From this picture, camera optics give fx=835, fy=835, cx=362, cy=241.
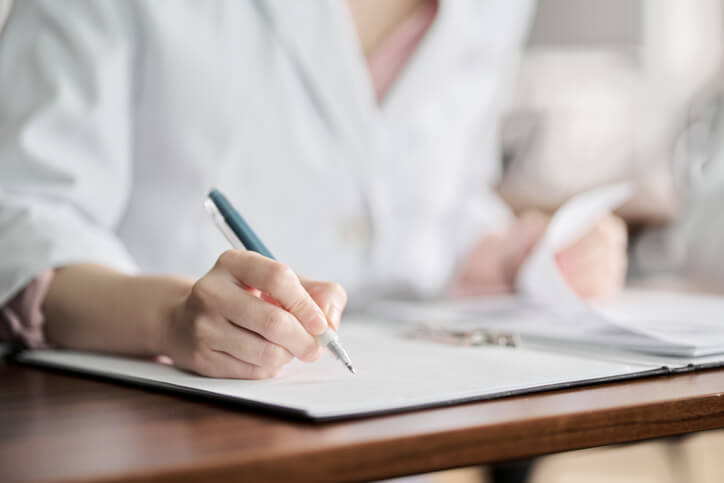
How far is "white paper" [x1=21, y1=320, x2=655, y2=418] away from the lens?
0.31 m

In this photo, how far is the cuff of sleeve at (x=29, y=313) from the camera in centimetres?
48

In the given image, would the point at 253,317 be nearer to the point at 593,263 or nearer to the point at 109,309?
the point at 109,309

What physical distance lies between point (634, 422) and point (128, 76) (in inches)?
17.3

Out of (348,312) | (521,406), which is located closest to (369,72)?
(348,312)

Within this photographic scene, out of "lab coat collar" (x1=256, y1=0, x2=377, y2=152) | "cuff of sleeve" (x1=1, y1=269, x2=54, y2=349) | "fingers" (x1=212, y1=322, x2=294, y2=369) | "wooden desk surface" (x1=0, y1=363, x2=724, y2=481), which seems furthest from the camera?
"lab coat collar" (x1=256, y1=0, x2=377, y2=152)

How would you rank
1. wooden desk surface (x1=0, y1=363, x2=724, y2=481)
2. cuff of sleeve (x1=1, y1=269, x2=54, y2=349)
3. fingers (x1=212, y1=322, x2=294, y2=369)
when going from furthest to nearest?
1. cuff of sleeve (x1=1, y1=269, x2=54, y2=349)
2. fingers (x1=212, y1=322, x2=294, y2=369)
3. wooden desk surface (x1=0, y1=363, x2=724, y2=481)

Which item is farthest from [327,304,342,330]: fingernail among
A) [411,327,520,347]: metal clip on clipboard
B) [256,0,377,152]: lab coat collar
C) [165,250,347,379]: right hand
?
[256,0,377,152]: lab coat collar

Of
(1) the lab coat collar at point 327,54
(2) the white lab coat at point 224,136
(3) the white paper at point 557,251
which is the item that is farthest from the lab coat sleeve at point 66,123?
(3) the white paper at point 557,251

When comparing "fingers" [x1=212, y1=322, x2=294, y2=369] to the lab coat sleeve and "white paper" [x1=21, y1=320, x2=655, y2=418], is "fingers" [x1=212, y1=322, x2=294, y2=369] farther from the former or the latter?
the lab coat sleeve

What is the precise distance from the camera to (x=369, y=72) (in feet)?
2.37

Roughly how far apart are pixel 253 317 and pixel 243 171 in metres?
0.32

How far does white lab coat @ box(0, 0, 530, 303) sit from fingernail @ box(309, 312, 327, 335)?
0.65 feet

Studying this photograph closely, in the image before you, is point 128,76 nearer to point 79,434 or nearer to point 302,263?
point 302,263

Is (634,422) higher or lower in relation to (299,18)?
lower
